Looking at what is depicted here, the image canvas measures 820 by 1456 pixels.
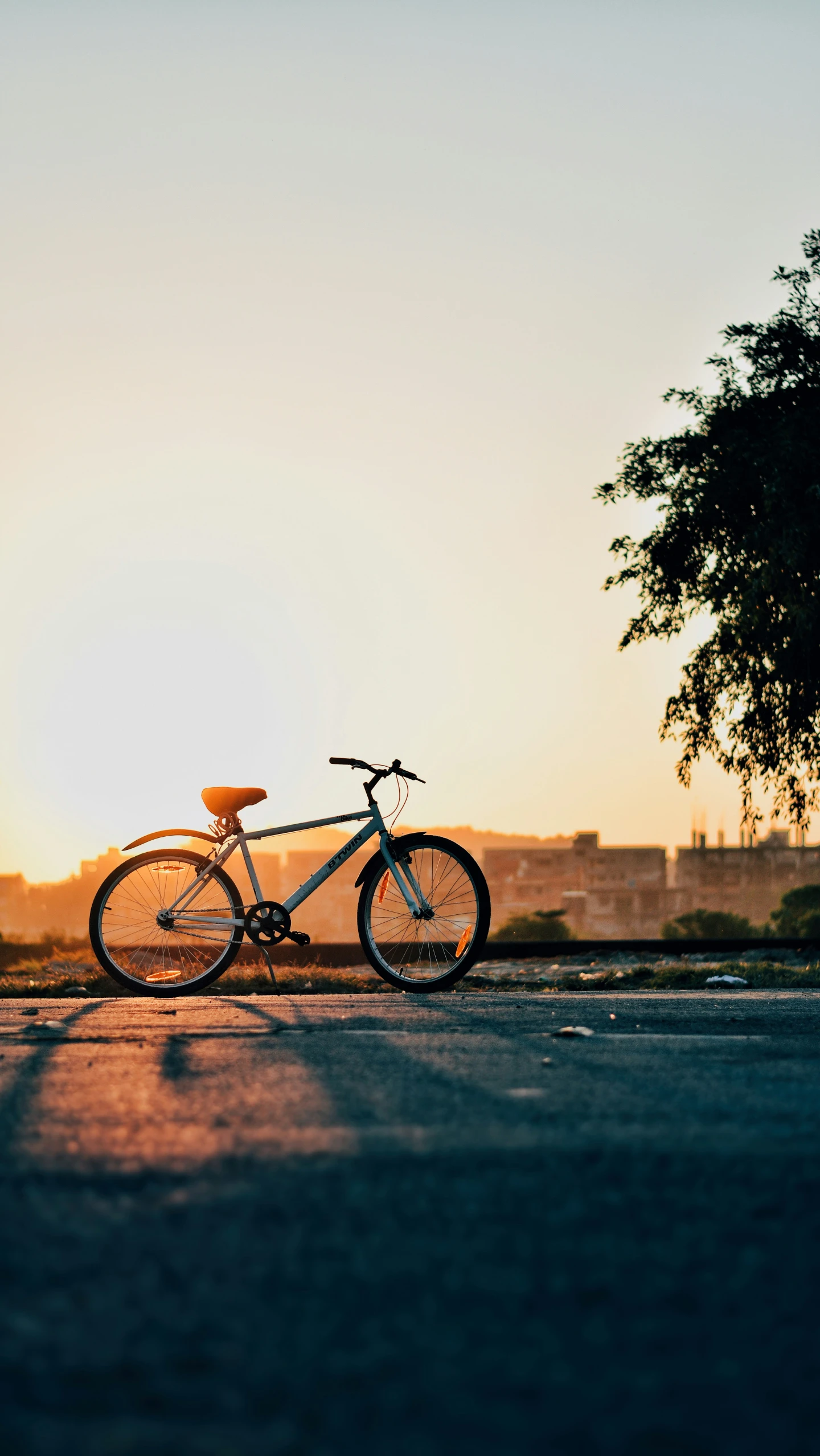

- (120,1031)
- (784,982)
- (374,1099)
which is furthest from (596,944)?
(374,1099)

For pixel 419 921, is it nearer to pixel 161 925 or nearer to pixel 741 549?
pixel 161 925

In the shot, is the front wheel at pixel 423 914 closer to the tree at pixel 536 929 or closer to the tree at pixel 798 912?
the tree at pixel 536 929

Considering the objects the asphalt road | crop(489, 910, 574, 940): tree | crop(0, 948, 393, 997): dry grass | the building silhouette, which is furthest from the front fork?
the building silhouette

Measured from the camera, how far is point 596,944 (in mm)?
15406

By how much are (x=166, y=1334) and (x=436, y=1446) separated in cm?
40

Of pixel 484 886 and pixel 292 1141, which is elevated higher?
pixel 484 886

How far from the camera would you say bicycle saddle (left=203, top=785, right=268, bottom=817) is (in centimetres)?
724

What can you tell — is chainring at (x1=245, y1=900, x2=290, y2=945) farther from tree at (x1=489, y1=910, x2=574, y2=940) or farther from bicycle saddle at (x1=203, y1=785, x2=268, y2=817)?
tree at (x1=489, y1=910, x2=574, y2=940)

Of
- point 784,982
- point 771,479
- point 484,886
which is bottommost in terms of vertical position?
point 784,982

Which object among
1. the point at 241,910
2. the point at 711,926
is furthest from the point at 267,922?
the point at 711,926

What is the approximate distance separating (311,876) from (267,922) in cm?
38

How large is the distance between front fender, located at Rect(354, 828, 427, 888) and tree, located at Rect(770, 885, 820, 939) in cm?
3897

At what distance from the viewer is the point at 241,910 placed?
7.00 m

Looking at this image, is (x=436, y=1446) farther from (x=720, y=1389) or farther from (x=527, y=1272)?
(x=527, y=1272)
